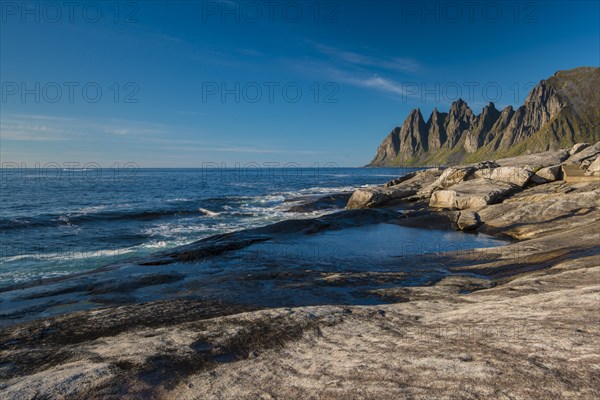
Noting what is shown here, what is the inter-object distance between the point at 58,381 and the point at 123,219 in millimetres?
39765

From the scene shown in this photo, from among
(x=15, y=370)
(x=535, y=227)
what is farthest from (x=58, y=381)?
(x=535, y=227)

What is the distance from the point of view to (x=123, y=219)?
4012 centimetres

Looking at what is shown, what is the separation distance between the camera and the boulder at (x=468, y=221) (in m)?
25.0

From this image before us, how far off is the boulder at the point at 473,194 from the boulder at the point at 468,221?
3342 mm

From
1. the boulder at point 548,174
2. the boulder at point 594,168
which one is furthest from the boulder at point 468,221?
the boulder at point 594,168

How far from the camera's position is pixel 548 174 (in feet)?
102

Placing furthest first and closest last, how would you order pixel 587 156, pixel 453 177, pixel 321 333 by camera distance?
pixel 453 177 → pixel 587 156 → pixel 321 333

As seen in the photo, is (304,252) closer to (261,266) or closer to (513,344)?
(261,266)

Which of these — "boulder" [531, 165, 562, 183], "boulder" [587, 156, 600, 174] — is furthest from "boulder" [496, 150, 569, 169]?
"boulder" [587, 156, 600, 174]

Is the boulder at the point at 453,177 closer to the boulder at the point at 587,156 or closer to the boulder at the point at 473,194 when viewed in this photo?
the boulder at the point at 473,194

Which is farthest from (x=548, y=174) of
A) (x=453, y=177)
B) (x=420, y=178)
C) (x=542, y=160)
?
(x=420, y=178)

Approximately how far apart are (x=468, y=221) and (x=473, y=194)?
20.9 feet

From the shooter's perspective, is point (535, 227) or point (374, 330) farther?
point (535, 227)

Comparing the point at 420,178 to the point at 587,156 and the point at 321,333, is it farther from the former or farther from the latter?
the point at 321,333
